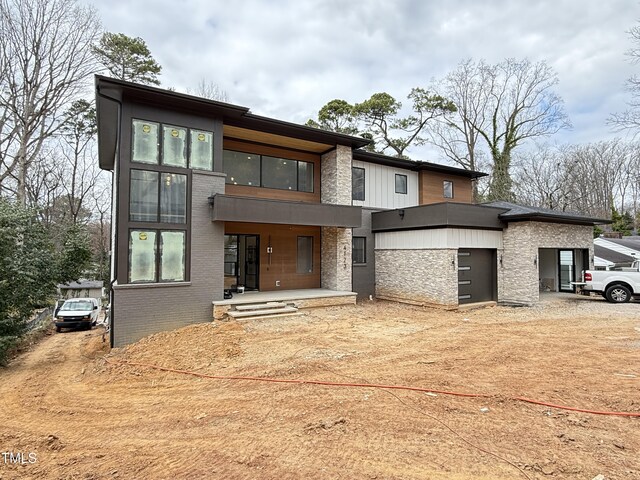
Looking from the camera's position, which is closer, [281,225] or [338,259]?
[338,259]

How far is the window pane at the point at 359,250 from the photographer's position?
46.0 feet

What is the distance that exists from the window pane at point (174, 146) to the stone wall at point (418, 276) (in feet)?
27.9

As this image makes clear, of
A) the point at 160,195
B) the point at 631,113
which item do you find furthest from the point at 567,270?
the point at 160,195

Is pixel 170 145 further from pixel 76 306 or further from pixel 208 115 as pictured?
pixel 76 306

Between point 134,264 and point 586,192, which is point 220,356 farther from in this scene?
point 586,192

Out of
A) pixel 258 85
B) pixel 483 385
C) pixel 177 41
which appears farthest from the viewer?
pixel 258 85

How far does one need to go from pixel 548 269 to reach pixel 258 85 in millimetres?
19738

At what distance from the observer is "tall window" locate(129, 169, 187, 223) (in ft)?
29.3

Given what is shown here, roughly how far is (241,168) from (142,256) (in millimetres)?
5039

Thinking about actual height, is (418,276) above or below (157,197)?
below

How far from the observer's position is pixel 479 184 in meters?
27.1

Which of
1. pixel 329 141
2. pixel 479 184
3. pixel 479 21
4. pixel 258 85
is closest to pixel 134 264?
pixel 329 141

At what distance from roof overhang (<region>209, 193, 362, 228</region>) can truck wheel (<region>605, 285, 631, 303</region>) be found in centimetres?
951

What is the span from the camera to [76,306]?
15.4 m
